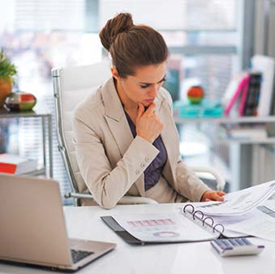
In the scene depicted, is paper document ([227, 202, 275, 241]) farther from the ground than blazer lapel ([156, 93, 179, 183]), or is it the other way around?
blazer lapel ([156, 93, 179, 183])

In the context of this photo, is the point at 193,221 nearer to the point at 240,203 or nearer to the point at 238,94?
the point at 240,203

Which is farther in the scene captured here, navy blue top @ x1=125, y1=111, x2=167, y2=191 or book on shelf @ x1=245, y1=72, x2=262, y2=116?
book on shelf @ x1=245, y1=72, x2=262, y2=116

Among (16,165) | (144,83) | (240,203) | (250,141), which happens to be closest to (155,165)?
(144,83)

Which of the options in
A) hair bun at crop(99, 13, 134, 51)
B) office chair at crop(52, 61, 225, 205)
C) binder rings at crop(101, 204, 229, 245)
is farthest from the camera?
office chair at crop(52, 61, 225, 205)

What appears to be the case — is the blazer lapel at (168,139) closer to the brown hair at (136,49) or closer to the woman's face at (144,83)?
the woman's face at (144,83)

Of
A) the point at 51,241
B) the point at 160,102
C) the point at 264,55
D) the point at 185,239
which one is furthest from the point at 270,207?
the point at 264,55

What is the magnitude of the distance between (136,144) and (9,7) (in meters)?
1.97

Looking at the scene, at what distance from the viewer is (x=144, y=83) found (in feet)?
6.92

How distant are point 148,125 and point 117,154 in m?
0.16

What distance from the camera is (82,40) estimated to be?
3.82m

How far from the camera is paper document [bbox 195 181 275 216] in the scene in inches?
73.1

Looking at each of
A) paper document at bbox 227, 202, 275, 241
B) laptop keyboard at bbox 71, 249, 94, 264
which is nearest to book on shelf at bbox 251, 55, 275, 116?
paper document at bbox 227, 202, 275, 241

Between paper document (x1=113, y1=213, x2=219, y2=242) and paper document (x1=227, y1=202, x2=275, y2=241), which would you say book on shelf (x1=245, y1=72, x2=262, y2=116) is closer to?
paper document (x1=227, y1=202, x2=275, y2=241)

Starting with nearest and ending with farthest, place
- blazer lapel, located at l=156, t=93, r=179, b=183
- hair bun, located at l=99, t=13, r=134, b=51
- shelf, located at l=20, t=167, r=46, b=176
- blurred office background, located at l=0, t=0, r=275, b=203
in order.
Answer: hair bun, located at l=99, t=13, r=134, b=51
blazer lapel, located at l=156, t=93, r=179, b=183
shelf, located at l=20, t=167, r=46, b=176
blurred office background, located at l=0, t=0, r=275, b=203
